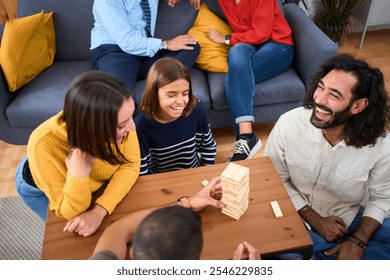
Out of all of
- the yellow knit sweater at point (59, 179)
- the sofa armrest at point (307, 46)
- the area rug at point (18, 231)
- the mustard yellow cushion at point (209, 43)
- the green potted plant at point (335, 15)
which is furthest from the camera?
the green potted plant at point (335, 15)

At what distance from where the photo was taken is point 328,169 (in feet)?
4.77

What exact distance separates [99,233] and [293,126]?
896 mm

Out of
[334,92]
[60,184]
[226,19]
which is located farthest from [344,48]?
[60,184]

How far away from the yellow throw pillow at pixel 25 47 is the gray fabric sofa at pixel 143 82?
0.06 m

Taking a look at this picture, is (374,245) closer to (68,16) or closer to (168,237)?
(168,237)

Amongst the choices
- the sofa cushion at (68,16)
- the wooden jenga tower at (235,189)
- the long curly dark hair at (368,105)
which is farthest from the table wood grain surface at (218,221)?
the sofa cushion at (68,16)

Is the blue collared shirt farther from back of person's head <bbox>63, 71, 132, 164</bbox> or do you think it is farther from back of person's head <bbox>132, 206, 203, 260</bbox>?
back of person's head <bbox>132, 206, 203, 260</bbox>

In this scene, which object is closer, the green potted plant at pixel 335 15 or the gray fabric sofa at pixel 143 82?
the gray fabric sofa at pixel 143 82

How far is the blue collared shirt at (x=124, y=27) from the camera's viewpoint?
85.8 inches

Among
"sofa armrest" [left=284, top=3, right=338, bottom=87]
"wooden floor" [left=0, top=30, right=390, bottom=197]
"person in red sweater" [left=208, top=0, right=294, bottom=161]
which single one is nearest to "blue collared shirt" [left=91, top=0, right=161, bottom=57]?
"person in red sweater" [left=208, top=0, right=294, bottom=161]

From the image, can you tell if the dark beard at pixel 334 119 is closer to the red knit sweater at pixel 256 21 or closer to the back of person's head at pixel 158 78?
the back of person's head at pixel 158 78

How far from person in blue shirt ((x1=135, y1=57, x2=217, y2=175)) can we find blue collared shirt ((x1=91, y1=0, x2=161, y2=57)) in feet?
2.65

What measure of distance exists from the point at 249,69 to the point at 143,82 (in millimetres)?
720

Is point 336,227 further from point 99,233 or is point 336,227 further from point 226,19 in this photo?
point 226,19
